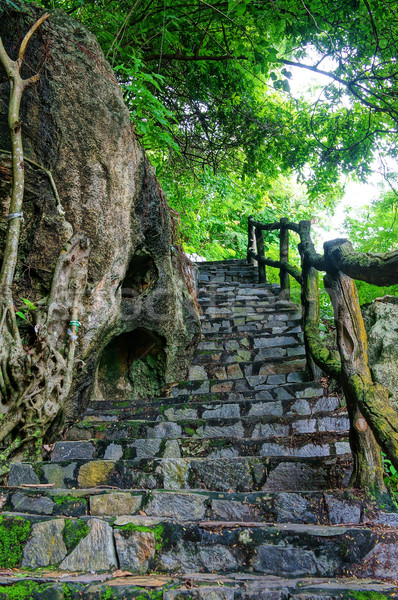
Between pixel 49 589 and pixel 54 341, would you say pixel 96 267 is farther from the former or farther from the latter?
pixel 49 589

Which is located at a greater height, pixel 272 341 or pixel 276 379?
pixel 272 341

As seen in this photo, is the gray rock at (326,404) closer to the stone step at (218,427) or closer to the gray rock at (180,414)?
the stone step at (218,427)

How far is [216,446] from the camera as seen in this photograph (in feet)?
9.12

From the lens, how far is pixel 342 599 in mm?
1454

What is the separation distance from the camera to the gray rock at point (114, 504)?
7.02ft

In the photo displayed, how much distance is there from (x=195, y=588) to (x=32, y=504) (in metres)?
0.98

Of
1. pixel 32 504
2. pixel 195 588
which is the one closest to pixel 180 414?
pixel 32 504

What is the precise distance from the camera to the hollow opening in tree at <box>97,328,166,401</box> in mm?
4578

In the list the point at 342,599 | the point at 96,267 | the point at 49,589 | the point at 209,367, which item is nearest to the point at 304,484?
the point at 342,599

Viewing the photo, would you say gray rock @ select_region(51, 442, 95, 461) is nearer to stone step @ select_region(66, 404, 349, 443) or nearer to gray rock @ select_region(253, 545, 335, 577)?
stone step @ select_region(66, 404, 349, 443)

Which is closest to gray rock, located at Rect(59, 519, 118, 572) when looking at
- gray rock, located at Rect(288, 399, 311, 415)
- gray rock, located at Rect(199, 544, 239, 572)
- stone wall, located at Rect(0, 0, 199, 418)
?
gray rock, located at Rect(199, 544, 239, 572)

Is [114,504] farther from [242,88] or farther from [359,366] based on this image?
[242,88]

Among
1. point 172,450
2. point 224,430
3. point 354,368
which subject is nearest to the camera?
point 354,368

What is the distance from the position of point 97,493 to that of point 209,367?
105 inches
